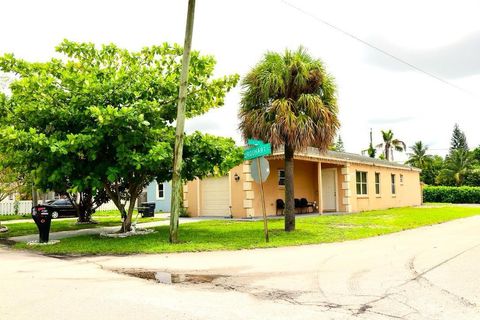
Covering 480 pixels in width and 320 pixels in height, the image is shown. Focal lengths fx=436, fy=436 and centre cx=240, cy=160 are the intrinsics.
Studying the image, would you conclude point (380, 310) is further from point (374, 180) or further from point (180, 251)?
point (374, 180)

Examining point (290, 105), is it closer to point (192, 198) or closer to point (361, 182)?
point (192, 198)

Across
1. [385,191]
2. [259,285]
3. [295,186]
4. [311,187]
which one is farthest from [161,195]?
[259,285]

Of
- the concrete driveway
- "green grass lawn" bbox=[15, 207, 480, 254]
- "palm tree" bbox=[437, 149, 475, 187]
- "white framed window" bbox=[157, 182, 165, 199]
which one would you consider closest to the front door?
"green grass lawn" bbox=[15, 207, 480, 254]

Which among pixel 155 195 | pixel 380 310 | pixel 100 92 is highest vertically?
pixel 100 92

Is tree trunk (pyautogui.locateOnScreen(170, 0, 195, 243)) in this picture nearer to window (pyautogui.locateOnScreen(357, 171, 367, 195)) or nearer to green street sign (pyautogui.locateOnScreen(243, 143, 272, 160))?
green street sign (pyautogui.locateOnScreen(243, 143, 272, 160))

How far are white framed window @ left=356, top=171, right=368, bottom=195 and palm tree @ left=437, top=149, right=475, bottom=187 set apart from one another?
30.7 m

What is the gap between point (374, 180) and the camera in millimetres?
28875

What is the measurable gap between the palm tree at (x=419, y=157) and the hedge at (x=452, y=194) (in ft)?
61.1

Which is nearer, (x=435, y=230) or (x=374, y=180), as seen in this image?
(x=435, y=230)

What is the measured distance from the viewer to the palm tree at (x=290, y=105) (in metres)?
13.4

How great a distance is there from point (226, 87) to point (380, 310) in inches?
399

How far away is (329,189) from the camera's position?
26391 mm

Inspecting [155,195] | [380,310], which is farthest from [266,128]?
[155,195]

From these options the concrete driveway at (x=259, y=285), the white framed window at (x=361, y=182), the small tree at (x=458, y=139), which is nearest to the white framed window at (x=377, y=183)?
the white framed window at (x=361, y=182)
